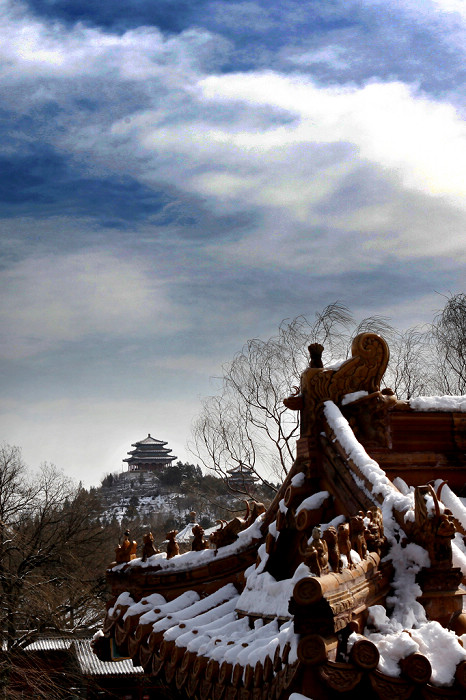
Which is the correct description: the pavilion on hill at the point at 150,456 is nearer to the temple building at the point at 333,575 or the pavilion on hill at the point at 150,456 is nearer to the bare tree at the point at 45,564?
the bare tree at the point at 45,564

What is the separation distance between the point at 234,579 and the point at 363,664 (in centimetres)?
248

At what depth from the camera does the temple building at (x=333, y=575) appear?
7.26 feet

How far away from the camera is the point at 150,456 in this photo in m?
86.4

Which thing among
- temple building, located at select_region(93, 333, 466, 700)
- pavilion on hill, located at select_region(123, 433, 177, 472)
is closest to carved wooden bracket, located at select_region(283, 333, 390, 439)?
temple building, located at select_region(93, 333, 466, 700)

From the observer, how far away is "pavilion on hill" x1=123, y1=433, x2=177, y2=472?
8631cm

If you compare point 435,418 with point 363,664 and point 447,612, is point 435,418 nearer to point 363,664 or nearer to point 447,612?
point 447,612

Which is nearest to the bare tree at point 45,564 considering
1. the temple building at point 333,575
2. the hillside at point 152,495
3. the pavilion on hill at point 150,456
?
the temple building at point 333,575

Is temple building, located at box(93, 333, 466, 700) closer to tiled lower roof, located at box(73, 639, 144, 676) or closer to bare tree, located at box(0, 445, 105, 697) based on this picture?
bare tree, located at box(0, 445, 105, 697)

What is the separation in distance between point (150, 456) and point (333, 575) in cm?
8538

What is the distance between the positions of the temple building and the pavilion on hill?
81.9m

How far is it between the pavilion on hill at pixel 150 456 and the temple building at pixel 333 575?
81938 millimetres

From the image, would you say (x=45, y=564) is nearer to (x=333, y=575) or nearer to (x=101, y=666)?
(x=101, y=666)

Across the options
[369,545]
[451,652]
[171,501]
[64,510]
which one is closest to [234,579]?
[369,545]

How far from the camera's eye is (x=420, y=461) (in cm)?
404
